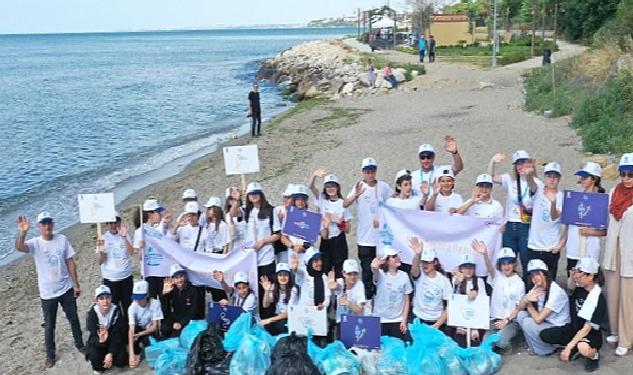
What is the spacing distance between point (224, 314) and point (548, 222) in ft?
13.8

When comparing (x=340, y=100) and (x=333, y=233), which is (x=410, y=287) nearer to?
(x=333, y=233)

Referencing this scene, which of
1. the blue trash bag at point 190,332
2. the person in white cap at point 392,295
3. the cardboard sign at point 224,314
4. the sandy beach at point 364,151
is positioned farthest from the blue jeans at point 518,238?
the blue trash bag at point 190,332

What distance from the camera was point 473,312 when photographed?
26.9 ft

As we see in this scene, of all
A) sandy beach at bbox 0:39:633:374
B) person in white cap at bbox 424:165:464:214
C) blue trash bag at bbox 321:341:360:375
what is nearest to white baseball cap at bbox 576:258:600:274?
sandy beach at bbox 0:39:633:374

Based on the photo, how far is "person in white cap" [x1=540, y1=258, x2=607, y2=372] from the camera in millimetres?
7672

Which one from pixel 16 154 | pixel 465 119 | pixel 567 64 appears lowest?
pixel 16 154

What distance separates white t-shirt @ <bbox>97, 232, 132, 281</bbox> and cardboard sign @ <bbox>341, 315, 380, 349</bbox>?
127 inches

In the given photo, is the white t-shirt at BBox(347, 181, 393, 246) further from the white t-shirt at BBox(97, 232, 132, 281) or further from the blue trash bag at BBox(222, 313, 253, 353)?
the white t-shirt at BBox(97, 232, 132, 281)

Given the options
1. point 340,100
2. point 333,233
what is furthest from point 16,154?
point 333,233

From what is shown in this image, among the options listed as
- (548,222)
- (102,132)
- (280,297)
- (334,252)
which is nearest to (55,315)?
(280,297)

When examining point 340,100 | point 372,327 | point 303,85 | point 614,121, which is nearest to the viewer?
point 372,327

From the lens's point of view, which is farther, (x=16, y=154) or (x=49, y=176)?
(x=16, y=154)

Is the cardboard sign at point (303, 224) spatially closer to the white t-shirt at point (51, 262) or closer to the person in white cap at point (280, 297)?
the person in white cap at point (280, 297)

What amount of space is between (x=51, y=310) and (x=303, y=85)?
41357 mm
